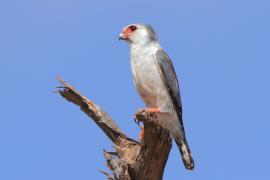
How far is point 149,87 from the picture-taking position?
10.0 m

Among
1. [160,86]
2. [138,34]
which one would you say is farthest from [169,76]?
[138,34]

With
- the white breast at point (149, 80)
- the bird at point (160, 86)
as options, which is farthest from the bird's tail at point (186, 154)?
the white breast at point (149, 80)

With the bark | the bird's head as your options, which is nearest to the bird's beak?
the bird's head

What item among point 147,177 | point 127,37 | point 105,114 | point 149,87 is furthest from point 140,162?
point 127,37

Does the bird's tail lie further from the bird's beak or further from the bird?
the bird's beak

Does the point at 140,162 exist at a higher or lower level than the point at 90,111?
lower

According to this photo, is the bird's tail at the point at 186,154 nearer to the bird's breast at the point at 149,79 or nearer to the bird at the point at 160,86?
the bird at the point at 160,86

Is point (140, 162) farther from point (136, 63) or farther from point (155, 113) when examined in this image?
point (136, 63)

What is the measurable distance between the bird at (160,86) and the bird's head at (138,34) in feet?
0.26

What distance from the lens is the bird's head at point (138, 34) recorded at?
1048 centimetres

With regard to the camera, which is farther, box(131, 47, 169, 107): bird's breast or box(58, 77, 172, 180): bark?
box(131, 47, 169, 107): bird's breast

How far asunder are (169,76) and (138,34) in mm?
1078

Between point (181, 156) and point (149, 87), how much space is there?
135cm

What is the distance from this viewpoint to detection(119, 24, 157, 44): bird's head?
34.4ft
